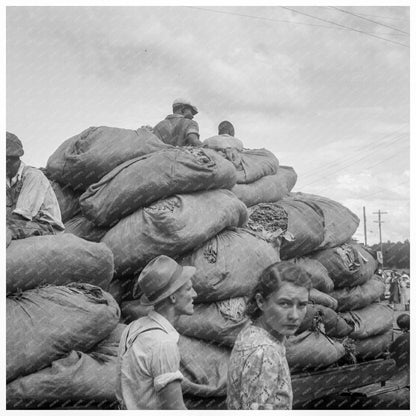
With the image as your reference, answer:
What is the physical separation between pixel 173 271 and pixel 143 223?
1.40 metres

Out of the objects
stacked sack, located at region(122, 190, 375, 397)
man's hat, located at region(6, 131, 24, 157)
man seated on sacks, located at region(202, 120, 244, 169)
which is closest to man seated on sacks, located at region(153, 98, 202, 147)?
man seated on sacks, located at region(202, 120, 244, 169)

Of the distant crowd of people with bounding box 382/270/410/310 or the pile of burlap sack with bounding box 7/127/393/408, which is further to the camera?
the distant crowd of people with bounding box 382/270/410/310

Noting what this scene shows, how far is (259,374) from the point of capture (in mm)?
1799

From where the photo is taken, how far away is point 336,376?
399 cm

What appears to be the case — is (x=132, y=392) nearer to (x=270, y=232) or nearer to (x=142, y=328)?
(x=142, y=328)

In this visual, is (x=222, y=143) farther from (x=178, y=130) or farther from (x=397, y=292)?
(x=397, y=292)

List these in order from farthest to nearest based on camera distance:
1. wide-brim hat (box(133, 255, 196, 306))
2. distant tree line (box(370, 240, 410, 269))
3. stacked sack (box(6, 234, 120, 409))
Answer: distant tree line (box(370, 240, 410, 269)) < stacked sack (box(6, 234, 120, 409)) < wide-brim hat (box(133, 255, 196, 306))

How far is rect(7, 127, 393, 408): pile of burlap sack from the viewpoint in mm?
2867

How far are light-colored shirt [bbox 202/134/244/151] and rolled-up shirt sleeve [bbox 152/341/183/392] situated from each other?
2.60 m

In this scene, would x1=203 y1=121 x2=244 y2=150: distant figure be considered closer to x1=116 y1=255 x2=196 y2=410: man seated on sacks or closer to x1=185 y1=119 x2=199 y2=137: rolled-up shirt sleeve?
x1=185 y1=119 x2=199 y2=137: rolled-up shirt sleeve

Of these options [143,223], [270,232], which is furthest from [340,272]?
[143,223]

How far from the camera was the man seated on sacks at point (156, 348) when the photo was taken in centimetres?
183

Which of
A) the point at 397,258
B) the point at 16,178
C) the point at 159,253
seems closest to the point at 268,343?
the point at 159,253

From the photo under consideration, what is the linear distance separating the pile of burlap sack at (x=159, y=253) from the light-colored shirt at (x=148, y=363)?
31.0 inches
